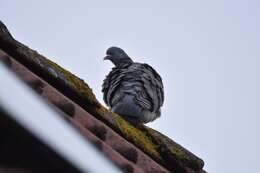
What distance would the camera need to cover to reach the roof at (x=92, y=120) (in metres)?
2.13

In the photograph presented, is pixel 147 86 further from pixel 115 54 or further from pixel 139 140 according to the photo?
pixel 115 54

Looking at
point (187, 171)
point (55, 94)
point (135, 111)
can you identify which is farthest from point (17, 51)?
point (135, 111)

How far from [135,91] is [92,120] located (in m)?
2.34

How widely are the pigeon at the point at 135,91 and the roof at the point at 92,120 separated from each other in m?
1.08

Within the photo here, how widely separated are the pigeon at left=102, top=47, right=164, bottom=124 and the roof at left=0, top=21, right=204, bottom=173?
1077 mm

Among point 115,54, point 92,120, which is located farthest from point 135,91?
point 115,54

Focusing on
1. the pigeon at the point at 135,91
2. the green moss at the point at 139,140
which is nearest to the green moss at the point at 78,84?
the green moss at the point at 139,140

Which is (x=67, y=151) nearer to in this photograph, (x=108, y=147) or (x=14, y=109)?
(x=14, y=109)

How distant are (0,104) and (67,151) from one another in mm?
190

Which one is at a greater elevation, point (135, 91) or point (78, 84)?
point (135, 91)

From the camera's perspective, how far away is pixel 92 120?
7.77 ft

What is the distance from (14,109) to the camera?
123 cm

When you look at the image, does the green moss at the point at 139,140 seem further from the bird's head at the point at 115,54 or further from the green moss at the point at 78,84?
the bird's head at the point at 115,54

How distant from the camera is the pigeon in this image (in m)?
4.61
